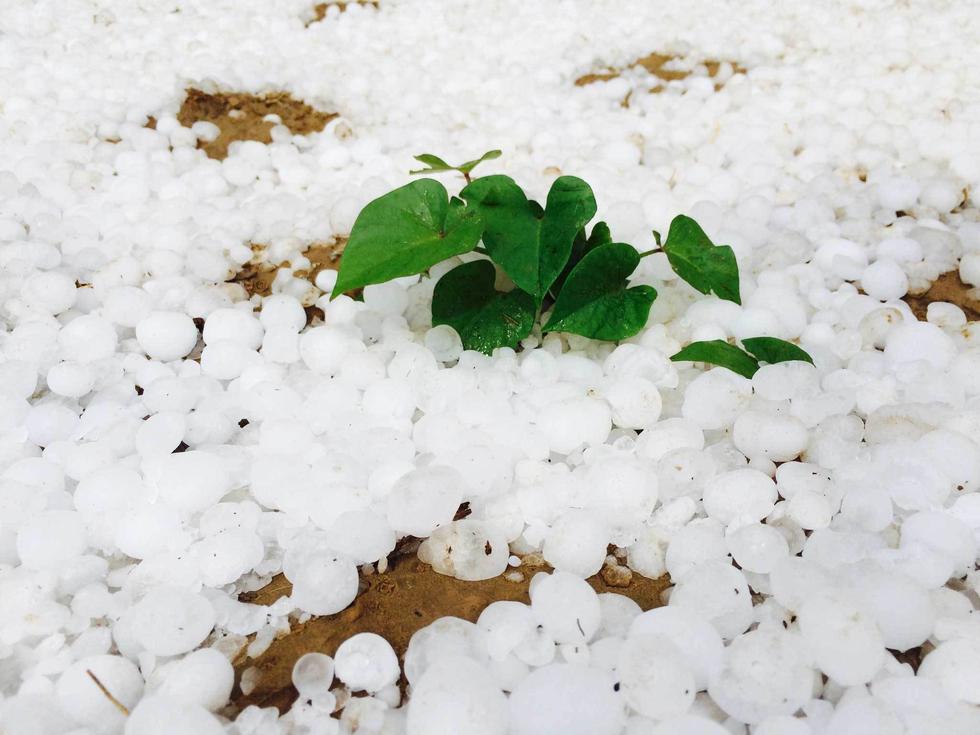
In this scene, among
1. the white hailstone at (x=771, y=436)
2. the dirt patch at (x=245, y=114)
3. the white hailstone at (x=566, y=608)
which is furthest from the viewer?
the dirt patch at (x=245, y=114)

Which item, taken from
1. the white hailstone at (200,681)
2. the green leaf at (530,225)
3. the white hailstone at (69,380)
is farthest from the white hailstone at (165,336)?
the white hailstone at (200,681)

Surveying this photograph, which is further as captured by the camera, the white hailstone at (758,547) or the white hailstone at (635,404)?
the white hailstone at (635,404)

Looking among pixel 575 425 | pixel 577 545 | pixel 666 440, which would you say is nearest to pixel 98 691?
pixel 577 545

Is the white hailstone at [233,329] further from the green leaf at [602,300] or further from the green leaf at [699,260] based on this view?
the green leaf at [699,260]

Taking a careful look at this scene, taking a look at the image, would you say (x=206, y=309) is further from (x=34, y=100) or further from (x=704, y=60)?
(x=704, y=60)

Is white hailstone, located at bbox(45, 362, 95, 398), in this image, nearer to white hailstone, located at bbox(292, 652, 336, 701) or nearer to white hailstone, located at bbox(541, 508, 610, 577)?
white hailstone, located at bbox(292, 652, 336, 701)

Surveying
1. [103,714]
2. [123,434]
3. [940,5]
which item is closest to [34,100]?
[123,434]
